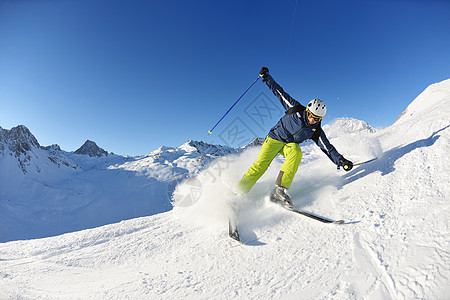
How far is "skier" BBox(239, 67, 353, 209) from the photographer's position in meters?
3.54

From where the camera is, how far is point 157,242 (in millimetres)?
3258

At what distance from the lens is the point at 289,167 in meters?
3.55

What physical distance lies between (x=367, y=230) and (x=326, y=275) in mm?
776

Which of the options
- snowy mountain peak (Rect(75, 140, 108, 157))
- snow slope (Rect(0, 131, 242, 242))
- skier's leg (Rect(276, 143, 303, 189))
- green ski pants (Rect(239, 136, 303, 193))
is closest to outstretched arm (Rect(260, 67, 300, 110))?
green ski pants (Rect(239, 136, 303, 193))

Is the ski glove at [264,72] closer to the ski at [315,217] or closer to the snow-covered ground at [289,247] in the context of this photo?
the snow-covered ground at [289,247]

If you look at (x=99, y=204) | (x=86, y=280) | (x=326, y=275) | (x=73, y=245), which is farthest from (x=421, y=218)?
(x=99, y=204)

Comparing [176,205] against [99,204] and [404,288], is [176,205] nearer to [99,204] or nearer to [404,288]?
[404,288]

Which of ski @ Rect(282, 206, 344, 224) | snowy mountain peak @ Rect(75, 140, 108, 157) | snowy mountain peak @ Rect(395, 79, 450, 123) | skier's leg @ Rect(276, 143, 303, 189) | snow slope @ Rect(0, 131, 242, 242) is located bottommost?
ski @ Rect(282, 206, 344, 224)

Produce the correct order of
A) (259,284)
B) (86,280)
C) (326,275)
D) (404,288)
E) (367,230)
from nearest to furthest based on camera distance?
(404,288), (326,275), (259,284), (367,230), (86,280)

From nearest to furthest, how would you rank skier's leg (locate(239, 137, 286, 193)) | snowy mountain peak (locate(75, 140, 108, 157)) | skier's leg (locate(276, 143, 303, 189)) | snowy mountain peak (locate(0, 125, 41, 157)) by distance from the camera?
skier's leg (locate(276, 143, 303, 189))
skier's leg (locate(239, 137, 286, 193))
snowy mountain peak (locate(0, 125, 41, 157))
snowy mountain peak (locate(75, 140, 108, 157))

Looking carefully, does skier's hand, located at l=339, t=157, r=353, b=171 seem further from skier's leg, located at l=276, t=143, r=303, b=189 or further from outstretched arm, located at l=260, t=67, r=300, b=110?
outstretched arm, located at l=260, t=67, r=300, b=110

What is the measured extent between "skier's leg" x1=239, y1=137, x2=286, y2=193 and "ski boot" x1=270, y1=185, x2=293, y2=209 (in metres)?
0.45

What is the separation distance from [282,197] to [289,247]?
1.10 meters

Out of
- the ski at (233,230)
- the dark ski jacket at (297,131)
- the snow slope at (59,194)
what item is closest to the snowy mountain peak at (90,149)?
the snow slope at (59,194)
